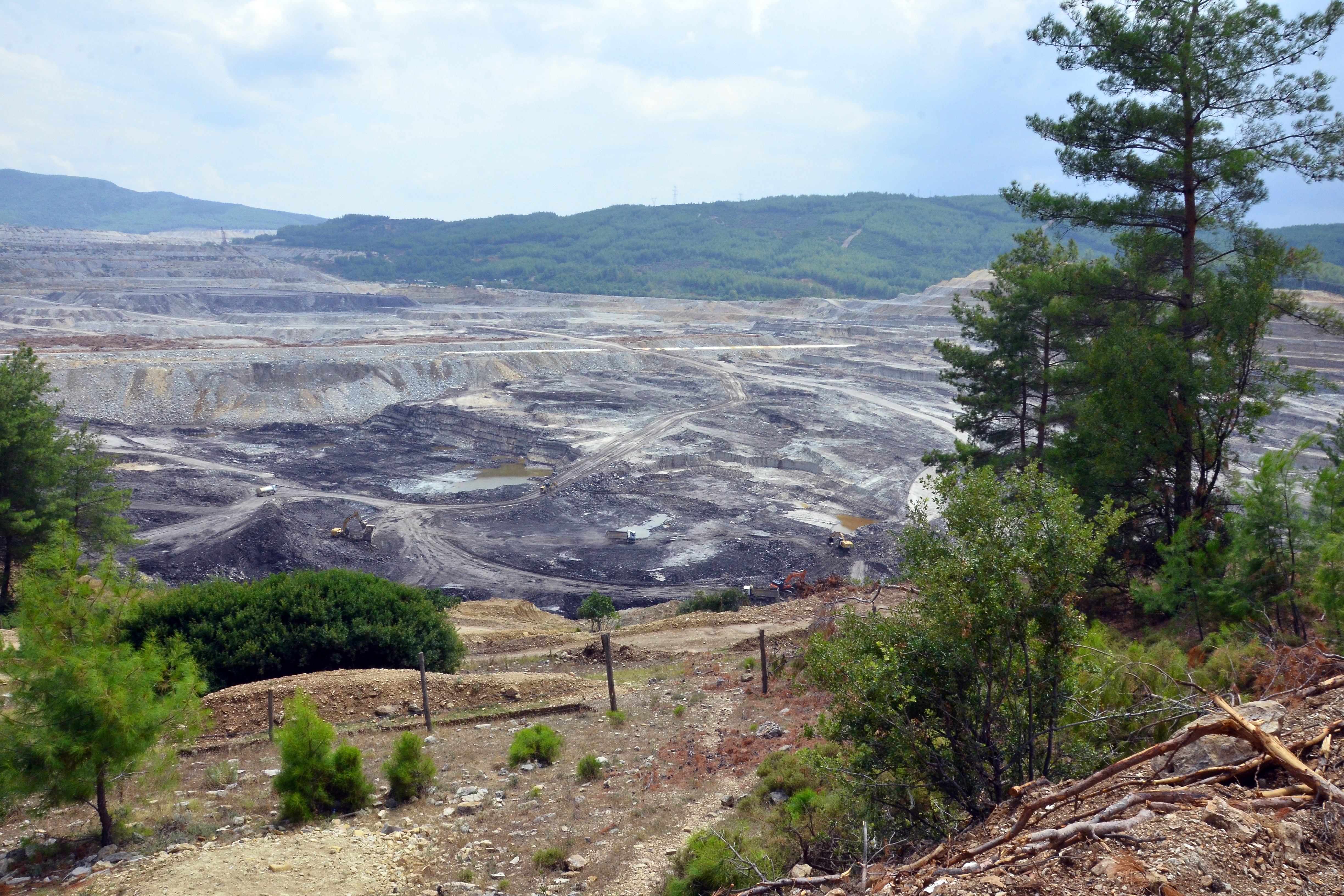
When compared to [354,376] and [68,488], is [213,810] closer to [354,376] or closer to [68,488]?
[68,488]

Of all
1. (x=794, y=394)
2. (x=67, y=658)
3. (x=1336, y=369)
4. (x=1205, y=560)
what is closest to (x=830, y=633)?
(x=1205, y=560)

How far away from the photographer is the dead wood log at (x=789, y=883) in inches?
181

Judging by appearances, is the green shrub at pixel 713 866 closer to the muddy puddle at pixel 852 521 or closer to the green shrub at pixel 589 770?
the green shrub at pixel 589 770

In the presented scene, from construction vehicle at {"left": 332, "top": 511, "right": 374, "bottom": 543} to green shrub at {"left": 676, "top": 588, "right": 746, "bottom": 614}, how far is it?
14.9m

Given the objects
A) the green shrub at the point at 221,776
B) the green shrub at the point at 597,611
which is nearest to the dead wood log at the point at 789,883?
the green shrub at the point at 221,776

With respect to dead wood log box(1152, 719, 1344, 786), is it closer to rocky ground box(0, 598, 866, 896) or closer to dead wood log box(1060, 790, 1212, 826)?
dead wood log box(1060, 790, 1212, 826)

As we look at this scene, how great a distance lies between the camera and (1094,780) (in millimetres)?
4402

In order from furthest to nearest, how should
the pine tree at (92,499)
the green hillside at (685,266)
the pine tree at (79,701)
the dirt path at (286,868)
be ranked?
the green hillside at (685,266) → the pine tree at (92,499) → the pine tree at (79,701) → the dirt path at (286,868)

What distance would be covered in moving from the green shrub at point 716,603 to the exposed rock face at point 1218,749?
2044 centimetres

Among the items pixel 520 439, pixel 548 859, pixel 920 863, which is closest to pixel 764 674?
pixel 548 859

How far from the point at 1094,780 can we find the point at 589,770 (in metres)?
7.56

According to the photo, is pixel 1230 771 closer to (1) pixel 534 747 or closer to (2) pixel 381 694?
(1) pixel 534 747

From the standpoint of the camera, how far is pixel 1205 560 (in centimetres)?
1167

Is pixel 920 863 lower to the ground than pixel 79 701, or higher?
higher
